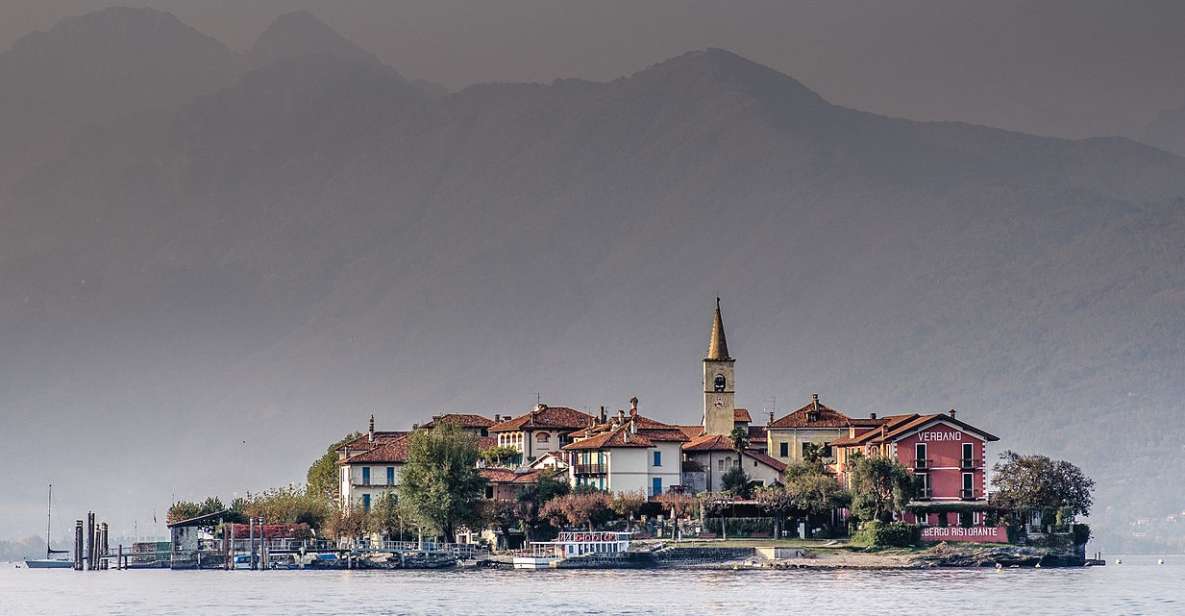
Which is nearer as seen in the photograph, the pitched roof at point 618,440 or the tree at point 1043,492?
the tree at point 1043,492

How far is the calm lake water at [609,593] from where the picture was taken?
96.6 m

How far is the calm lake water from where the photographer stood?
317ft

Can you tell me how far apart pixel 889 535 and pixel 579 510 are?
2034 centimetres

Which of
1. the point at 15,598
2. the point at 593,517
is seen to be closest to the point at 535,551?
the point at 593,517

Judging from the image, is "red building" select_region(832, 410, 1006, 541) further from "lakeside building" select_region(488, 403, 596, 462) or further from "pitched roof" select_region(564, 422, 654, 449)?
"lakeside building" select_region(488, 403, 596, 462)

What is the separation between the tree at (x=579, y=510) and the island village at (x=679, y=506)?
0.14 metres

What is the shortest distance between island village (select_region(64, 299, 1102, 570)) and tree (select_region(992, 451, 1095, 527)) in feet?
0.40

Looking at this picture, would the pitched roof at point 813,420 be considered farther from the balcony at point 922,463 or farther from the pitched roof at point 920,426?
the balcony at point 922,463

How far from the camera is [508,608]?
96438mm

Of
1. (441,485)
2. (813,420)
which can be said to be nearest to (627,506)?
(441,485)

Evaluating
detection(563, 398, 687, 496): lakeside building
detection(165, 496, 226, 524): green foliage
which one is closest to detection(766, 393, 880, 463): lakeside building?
detection(563, 398, 687, 496): lakeside building

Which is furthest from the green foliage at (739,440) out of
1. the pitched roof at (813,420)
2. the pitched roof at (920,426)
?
the pitched roof at (920,426)

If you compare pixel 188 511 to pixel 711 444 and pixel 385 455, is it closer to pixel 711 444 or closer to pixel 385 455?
pixel 385 455

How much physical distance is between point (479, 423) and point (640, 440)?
91.8 ft
